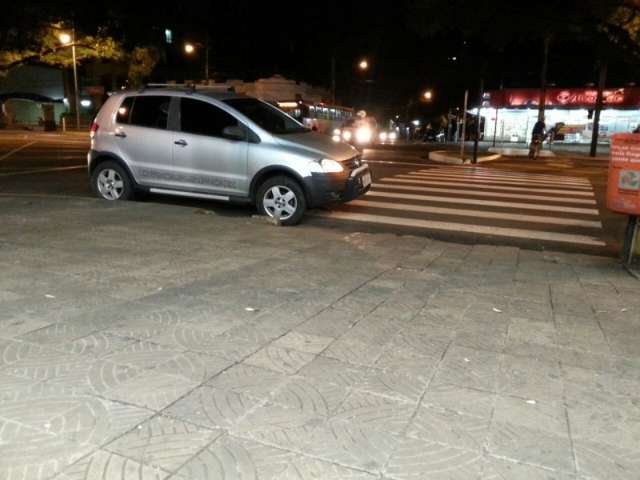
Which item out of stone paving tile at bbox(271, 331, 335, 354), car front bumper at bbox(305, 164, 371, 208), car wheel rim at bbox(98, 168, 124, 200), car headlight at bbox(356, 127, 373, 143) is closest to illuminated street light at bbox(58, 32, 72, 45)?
car headlight at bbox(356, 127, 373, 143)

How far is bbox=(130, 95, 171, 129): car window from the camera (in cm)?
973

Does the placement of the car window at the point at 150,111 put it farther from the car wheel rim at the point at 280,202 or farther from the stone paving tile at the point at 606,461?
the stone paving tile at the point at 606,461

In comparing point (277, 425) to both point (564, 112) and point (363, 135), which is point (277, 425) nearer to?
point (363, 135)

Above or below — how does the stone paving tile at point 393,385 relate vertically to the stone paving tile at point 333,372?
below

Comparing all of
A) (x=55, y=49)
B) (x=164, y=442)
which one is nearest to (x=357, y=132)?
(x=55, y=49)

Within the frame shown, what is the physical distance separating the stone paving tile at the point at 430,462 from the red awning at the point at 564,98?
38.0 metres

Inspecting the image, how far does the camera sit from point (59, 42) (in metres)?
41.0

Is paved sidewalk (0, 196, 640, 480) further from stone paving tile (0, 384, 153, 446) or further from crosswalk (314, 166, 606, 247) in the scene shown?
crosswalk (314, 166, 606, 247)

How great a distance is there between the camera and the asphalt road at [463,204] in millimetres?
8961

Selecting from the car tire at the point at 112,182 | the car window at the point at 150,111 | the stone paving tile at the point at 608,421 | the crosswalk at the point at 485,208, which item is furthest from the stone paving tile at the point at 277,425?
the car tire at the point at 112,182

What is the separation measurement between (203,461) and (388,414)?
1.05 m

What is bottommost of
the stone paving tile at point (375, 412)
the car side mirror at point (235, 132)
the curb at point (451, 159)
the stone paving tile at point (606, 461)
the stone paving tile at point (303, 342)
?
the stone paving tile at point (606, 461)

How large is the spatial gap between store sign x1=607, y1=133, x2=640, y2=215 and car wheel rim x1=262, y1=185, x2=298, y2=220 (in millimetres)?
4294

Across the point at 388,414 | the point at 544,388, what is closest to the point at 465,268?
the point at 544,388
